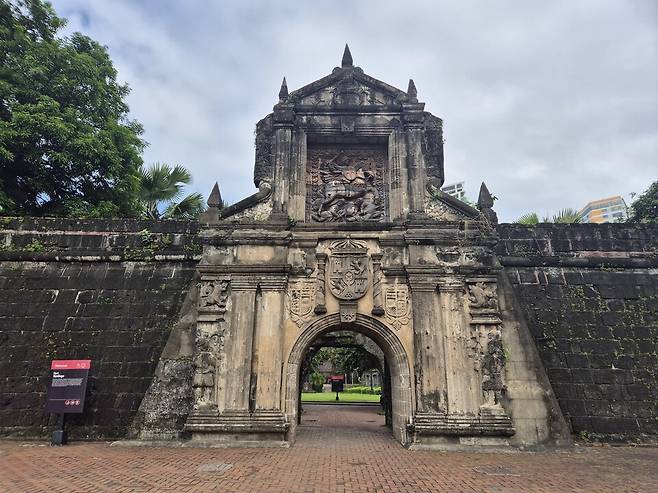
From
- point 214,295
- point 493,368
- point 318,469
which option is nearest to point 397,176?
point 493,368

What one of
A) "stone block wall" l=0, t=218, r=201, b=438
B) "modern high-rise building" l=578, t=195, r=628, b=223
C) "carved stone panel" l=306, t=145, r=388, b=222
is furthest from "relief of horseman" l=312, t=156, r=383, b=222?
"modern high-rise building" l=578, t=195, r=628, b=223

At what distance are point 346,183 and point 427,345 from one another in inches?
182

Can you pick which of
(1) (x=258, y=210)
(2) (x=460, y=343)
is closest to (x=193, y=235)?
(1) (x=258, y=210)

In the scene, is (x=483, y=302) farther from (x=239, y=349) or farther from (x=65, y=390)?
(x=65, y=390)

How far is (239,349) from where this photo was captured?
9945 millimetres

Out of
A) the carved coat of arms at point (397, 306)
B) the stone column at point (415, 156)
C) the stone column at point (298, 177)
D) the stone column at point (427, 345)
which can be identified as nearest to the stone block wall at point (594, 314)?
the stone column at point (427, 345)

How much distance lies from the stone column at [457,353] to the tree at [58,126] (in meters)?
12.9

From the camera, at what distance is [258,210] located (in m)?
11.2

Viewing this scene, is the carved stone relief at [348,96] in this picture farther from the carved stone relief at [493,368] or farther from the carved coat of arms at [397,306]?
the carved stone relief at [493,368]

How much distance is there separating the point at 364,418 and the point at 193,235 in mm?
9777

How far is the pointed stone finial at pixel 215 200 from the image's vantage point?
11.3 meters

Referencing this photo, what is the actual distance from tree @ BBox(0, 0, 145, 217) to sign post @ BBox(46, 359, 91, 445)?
8112 mm

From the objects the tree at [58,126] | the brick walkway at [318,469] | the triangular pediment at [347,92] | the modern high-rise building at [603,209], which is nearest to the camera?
the brick walkway at [318,469]

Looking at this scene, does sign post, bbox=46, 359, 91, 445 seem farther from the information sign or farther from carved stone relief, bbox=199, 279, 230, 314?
carved stone relief, bbox=199, 279, 230, 314
